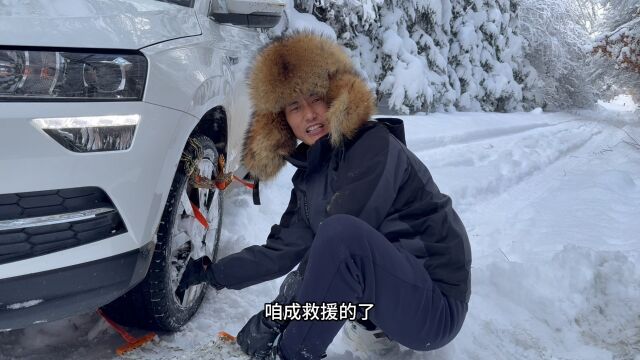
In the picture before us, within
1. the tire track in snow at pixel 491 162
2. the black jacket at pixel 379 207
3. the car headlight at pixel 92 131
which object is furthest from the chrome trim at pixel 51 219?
the tire track in snow at pixel 491 162

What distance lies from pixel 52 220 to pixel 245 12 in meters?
1.54

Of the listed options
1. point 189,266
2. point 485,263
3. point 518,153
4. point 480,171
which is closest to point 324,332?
point 189,266

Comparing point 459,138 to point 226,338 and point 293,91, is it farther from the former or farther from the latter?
point 226,338

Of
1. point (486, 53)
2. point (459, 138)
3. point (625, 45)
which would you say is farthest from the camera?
point (486, 53)

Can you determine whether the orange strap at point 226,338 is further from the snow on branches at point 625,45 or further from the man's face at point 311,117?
the snow on branches at point 625,45

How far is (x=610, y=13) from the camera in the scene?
18.1 metres

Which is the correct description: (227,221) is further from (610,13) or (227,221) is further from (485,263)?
(610,13)

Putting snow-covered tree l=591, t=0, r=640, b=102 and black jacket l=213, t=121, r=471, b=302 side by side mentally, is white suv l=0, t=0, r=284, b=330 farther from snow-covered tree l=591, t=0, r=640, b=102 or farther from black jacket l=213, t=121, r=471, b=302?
snow-covered tree l=591, t=0, r=640, b=102

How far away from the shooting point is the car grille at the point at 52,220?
1.33 meters

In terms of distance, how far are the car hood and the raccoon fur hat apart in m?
0.43

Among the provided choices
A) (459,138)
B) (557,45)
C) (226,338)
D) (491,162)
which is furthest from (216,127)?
(557,45)

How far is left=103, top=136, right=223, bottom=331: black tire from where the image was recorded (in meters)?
1.80

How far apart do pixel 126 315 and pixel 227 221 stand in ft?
4.41

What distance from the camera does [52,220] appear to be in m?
1.38
